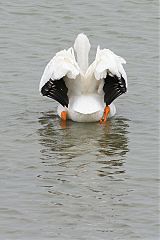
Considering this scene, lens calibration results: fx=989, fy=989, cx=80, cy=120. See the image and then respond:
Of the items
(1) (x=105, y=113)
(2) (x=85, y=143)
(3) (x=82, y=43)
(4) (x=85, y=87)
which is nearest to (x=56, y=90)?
(4) (x=85, y=87)

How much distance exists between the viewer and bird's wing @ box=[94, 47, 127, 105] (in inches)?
453

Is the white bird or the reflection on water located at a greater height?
the white bird

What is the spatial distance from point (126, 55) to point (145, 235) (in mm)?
7043

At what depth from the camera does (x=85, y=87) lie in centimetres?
1190

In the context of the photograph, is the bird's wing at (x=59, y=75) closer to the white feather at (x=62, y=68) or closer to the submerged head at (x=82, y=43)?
the white feather at (x=62, y=68)

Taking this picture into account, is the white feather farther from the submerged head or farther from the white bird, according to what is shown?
the submerged head

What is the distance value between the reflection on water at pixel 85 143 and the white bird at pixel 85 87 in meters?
0.18

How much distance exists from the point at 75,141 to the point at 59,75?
2.69 ft

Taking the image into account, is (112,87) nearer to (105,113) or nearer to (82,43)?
(105,113)

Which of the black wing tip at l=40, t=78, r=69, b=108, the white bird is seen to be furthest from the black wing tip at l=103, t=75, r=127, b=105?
the black wing tip at l=40, t=78, r=69, b=108

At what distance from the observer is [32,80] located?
1373 cm

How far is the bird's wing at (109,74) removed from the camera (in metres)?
11.5

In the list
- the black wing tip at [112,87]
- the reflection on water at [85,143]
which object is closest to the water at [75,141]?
the reflection on water at [85,143]

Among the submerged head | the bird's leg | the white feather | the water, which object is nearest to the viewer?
the water
